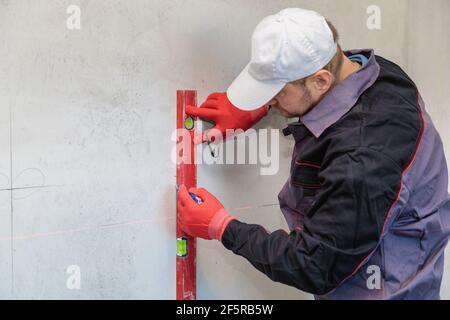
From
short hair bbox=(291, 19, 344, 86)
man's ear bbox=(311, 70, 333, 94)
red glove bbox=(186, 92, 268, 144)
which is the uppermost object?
short hair bbox=(291, 19, 344, 86)

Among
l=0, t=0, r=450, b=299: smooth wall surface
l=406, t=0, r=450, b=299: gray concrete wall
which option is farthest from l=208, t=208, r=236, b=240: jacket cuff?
l=406, t=0, r=450, b=299: gray concrete wall

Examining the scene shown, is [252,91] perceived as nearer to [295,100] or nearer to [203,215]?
[295,100]

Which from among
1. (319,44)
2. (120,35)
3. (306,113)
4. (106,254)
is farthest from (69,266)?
(319,44)

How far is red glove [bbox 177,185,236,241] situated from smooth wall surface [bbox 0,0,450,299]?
0.08m

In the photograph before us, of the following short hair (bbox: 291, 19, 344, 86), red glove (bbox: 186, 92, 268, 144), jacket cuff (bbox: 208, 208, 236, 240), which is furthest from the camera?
red glove (bbox: 186, 92, 268, 144)

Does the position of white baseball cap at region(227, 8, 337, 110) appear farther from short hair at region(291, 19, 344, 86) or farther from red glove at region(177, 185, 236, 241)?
red glove at region(177, 185, 236, 241)

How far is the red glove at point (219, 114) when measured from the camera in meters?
1.28

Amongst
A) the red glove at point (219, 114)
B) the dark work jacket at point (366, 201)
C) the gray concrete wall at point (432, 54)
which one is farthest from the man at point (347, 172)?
the gray concrete wall at point (432, 54)

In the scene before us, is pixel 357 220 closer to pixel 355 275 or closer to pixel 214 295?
pixel 355 275

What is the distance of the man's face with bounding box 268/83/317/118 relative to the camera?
105 centimetres

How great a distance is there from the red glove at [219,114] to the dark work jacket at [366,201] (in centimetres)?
24

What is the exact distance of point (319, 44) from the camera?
0.97 meters

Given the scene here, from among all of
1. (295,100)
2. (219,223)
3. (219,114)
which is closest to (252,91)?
(295,100)

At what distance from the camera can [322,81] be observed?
1.03 m
